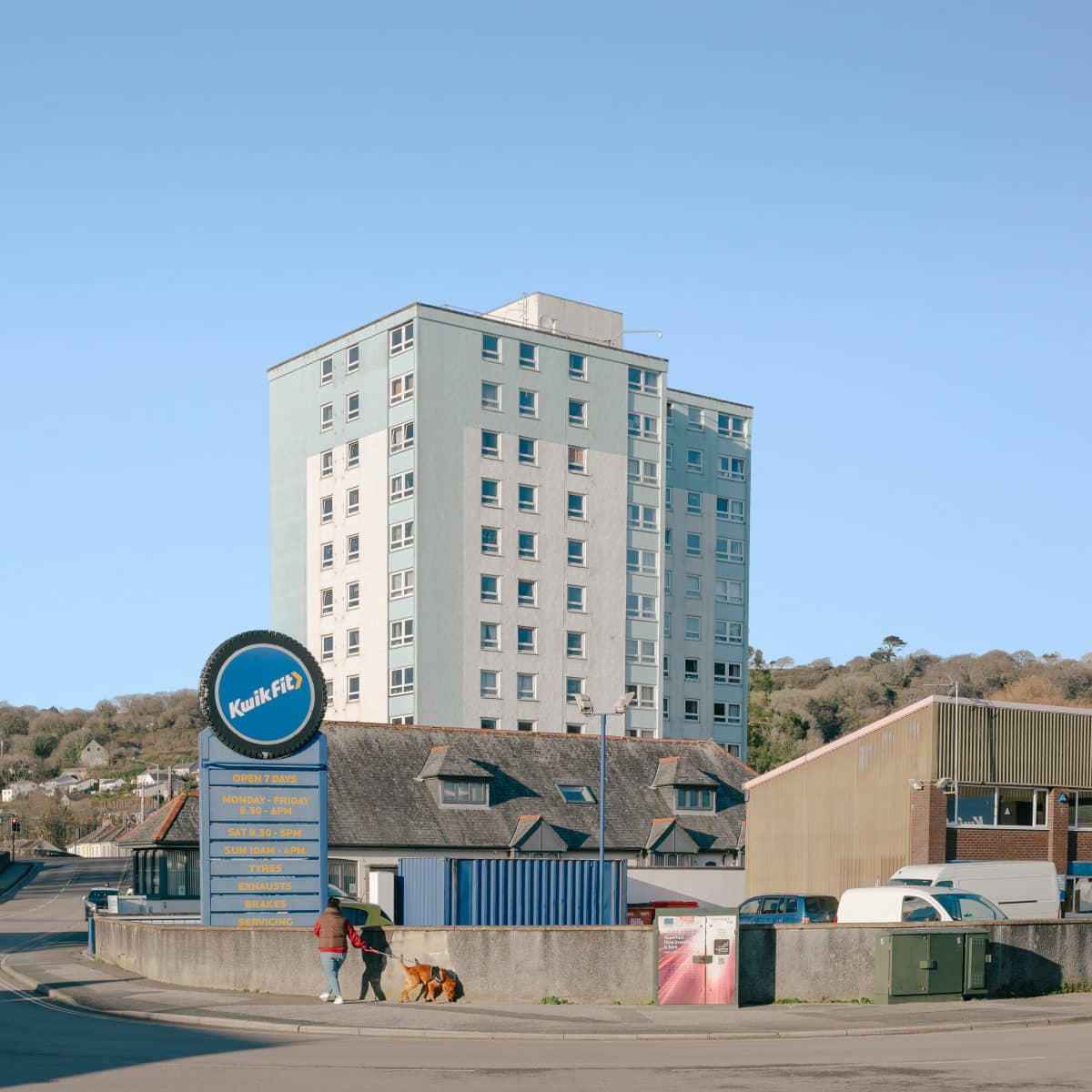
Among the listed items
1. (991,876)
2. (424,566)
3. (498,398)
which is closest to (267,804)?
(991,876)

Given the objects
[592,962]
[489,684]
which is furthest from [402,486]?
[592,962]

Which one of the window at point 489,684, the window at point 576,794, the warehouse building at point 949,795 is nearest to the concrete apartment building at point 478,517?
the window at point 489,684

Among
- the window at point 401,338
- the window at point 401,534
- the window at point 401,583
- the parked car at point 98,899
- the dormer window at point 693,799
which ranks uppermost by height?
the window at point 401,338

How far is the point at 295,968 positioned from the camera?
89.4ft

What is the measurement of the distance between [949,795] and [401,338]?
5198 cm

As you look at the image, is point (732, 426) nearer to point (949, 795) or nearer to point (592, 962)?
point (949, 795)

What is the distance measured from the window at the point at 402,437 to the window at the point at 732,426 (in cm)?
2986

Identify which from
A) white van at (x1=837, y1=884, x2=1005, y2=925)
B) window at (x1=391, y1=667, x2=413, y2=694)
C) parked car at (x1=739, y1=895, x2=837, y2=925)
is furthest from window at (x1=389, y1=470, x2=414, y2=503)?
white van at (x1=837, y1=884, x2=1005, y2=925)

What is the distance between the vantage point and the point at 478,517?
8838 centimetres

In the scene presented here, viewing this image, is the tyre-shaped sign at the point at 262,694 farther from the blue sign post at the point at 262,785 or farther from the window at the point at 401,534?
the window at the point at 401,534

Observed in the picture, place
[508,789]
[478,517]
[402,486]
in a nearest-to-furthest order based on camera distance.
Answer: [508,789], [402,486], [478,517]

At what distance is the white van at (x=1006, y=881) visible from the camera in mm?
36625

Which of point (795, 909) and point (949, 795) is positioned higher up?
point (949, 795)

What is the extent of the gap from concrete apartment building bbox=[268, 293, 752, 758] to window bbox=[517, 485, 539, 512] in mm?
171
